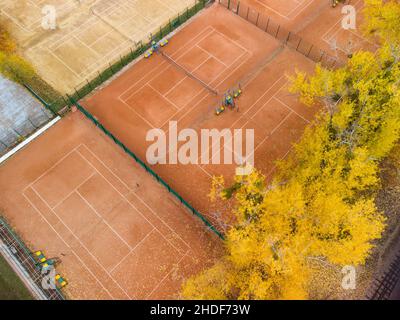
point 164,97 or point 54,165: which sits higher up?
point 164,97

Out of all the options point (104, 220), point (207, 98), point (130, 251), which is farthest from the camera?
point (207, 98)

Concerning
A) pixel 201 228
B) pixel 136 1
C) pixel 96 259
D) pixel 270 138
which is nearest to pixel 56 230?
pixel 96 259

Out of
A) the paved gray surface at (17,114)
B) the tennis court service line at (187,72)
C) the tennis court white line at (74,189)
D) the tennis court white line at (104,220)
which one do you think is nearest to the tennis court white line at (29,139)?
the paved gray surface at (17,114)

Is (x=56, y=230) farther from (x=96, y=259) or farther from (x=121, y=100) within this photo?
(x=121, y=100)

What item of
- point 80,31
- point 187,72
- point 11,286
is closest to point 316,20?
point 187,72

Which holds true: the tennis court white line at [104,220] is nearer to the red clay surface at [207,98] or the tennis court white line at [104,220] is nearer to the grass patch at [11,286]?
the red clay surface at [207,98]

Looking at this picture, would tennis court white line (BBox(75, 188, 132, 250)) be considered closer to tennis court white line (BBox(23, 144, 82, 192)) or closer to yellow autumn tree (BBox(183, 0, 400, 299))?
tennis court white line (BBox(23, 144, 82, 192))

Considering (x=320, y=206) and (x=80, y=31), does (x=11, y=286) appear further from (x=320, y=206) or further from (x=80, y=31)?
(x=80, y=31)
